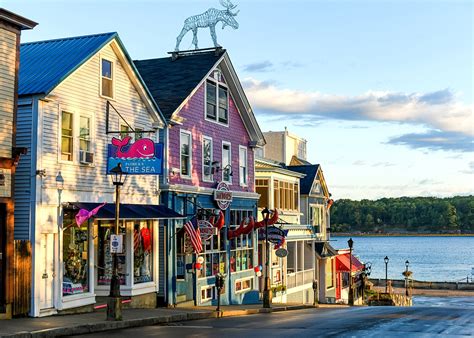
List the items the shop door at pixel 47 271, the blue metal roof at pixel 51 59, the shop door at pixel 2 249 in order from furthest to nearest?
the blue metal roof at pixel 51 59 < the shop door at pixel 47 271 < the shop door at pixel 2 249

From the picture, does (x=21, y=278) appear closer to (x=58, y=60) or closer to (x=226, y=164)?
(x=58, y=60)

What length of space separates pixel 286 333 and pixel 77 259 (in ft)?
27.7

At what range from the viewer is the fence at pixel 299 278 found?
45719 millimetres

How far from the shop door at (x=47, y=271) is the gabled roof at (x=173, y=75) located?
9018 mm

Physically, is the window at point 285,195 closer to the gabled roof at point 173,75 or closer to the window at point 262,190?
the window at point 262,190

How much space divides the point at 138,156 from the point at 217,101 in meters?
11.1

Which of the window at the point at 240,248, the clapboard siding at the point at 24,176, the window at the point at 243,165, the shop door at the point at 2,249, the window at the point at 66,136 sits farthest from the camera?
the window at the point at 243,165

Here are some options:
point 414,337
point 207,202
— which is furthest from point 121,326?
point 207,202

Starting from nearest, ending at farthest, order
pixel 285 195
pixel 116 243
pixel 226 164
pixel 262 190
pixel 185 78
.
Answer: pixel 116 243
pixel 185 78
pixel 226 164
pixel 262 190
pixel 285 195

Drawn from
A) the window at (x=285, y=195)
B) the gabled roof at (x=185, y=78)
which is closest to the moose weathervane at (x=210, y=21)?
the gabled roof at (x=185, y=78)

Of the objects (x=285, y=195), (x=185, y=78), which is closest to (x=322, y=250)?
(x=285, y=195)

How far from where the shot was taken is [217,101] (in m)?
35.4

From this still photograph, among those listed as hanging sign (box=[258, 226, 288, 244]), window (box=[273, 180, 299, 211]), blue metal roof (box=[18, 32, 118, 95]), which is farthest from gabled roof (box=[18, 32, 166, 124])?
window (box=[273, 180, 299, 211])

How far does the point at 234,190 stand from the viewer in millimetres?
36969
